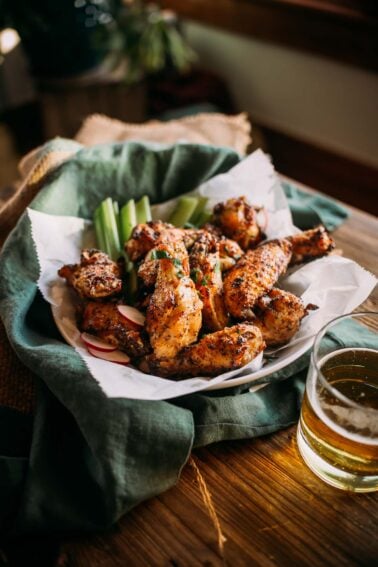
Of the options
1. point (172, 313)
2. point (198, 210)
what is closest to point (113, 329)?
point (172, 313)

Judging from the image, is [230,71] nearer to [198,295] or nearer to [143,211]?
[143,211]

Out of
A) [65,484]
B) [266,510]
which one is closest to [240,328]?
[266,510]

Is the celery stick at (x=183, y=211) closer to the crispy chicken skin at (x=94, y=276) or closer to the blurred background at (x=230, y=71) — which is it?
the crispy chicken skin at (x=94, y=276)

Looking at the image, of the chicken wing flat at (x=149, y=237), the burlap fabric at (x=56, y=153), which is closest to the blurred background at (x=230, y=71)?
the burlap fabric at (x=56, y=153)

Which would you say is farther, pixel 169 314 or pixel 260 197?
pixel 260 197

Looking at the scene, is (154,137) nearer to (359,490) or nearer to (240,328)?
(240,328)

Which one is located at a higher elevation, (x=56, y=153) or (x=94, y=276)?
(x=56, y=153)
